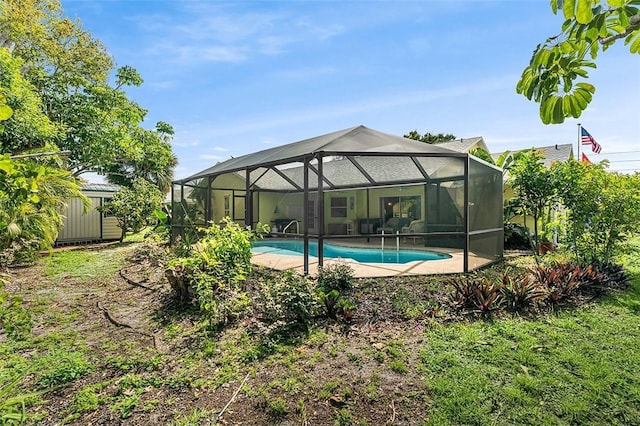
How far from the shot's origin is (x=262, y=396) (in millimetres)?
3119

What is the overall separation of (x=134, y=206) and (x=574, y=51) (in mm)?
15942

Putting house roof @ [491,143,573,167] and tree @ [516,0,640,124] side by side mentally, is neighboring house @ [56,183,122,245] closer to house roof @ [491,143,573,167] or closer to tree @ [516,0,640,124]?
tree @ [516,0,640,124]

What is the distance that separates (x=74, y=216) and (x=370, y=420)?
1685 cm

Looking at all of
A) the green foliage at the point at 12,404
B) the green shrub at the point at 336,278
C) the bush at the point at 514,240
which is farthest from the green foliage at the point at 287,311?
the bush at the point at 514,240

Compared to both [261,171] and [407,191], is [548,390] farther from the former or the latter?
[261,171]

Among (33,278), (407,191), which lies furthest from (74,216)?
(407,191)

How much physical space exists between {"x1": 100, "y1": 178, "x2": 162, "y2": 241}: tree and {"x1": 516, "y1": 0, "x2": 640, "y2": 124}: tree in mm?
15576

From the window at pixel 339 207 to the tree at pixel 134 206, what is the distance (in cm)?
819

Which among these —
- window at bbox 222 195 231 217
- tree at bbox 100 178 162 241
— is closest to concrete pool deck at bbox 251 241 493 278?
window at bbox 222 195 231 217

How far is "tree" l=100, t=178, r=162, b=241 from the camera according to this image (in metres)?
14.3

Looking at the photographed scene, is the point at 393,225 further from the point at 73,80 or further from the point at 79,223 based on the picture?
the point at 79,223

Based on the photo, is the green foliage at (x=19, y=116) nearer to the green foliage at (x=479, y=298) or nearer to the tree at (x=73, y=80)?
the tree at (x=73, y=80)

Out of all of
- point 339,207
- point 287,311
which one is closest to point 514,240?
point 339,207

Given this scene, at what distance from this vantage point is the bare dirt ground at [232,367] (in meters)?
2.91
